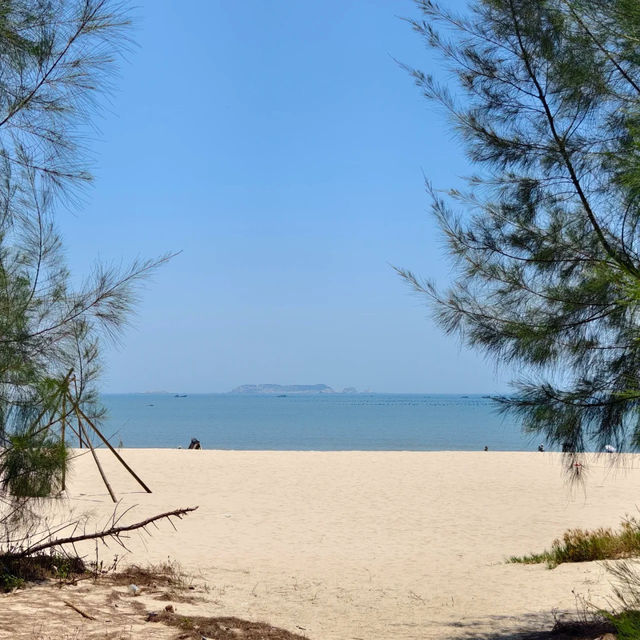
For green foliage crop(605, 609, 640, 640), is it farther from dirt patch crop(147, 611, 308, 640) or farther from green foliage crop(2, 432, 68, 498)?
green foliage crop(2, 432, 68, 498)

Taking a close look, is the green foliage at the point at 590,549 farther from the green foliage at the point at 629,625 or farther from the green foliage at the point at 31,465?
the green foliage at the point at 31,465

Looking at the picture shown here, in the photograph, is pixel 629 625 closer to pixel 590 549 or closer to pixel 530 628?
pixel 530 628

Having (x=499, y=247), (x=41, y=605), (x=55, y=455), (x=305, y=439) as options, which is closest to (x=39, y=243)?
(x=55, y=455)

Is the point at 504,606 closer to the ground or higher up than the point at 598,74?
closer to the ground

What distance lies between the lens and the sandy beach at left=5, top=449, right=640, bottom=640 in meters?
7.53

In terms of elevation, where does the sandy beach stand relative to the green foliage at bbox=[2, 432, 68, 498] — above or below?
below

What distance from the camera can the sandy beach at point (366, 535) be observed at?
297 inches

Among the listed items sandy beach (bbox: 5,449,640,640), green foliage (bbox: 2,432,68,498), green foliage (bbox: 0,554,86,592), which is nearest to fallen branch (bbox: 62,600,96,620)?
sandy beach (bbox: 5,449,640,640)

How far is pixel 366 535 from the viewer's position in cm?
1295

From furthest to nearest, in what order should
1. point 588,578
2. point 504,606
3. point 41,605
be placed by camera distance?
1. point 588,578
2. point 504,606
3. point 41,605

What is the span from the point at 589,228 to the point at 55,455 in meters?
4.90

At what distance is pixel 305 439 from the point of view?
5978 centimetres

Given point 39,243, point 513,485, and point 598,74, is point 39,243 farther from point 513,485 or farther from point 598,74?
point 513,485

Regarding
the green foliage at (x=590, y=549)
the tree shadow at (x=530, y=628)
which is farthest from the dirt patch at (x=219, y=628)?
the green foliage at (x=590, y=549)
